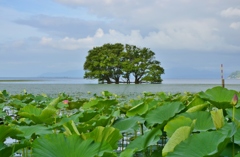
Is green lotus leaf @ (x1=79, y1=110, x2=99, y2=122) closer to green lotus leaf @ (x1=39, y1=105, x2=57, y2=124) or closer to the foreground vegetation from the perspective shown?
the foreground vegetation

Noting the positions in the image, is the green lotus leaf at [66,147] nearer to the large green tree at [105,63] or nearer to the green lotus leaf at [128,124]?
the green lotus leaf at [128,124]

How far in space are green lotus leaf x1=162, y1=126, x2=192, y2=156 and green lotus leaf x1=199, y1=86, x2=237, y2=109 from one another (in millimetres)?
744

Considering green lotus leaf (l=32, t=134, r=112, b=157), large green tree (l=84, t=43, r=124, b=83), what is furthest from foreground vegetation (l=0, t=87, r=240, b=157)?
A: large green tree (l=84, t=43, r=124, b=83)

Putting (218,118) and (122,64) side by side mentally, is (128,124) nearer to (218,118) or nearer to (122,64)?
(218,118)

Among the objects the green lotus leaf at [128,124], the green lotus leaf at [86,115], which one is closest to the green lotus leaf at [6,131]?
the green lotus leaf at [128,124]

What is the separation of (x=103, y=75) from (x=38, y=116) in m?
24.3

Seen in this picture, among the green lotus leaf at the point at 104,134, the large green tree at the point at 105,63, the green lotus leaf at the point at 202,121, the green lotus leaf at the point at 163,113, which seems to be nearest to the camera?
the green lotus leaf at the point at 104,134

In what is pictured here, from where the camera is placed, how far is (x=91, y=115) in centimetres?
162

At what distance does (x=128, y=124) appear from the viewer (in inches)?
55.2

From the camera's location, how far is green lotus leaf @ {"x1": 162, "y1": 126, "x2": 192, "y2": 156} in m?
0.82

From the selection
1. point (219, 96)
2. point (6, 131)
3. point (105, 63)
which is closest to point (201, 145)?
point (6, 131)

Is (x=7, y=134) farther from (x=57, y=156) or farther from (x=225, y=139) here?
(x=225, y=139)

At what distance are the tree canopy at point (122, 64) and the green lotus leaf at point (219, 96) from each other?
2322cm

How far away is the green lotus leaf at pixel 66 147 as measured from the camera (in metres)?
0.81
